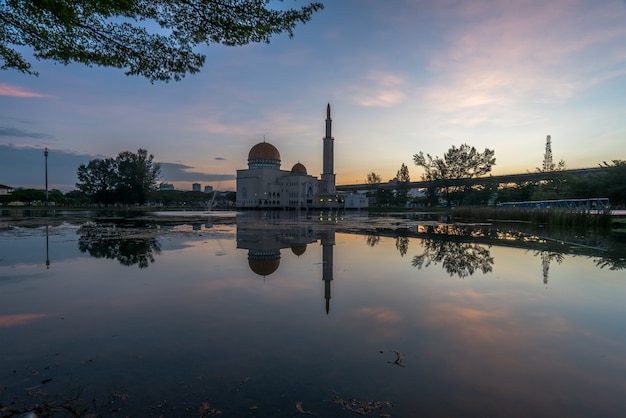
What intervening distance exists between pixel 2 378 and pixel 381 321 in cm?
418

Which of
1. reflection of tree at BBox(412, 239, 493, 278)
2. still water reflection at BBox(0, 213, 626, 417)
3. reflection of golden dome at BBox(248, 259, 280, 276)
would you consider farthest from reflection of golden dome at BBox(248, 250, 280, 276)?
reflection of tree at BBox(412, 239, 493, 278)

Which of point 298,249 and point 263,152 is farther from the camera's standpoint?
point 263,152

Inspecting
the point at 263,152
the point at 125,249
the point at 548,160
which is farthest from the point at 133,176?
the point at 548,160

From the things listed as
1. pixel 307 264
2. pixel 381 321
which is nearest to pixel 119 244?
pixel 307 264

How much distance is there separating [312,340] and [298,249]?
25.5 ft

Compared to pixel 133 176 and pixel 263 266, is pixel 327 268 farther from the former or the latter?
pixel 133 176

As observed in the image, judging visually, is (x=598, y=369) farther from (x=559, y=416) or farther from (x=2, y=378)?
(x=2, y=378)

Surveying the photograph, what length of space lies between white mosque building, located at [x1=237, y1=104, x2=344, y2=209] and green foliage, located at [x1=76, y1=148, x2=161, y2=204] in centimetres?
2727

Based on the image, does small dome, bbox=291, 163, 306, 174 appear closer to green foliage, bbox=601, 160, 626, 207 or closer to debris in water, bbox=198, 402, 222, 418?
green foliage, bbox=601, 160, 626, 207

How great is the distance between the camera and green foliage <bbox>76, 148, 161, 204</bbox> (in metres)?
68.8

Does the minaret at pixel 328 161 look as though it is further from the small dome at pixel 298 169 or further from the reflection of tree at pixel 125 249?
the reflection of tree at pixel 125 249

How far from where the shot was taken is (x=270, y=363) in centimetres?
354

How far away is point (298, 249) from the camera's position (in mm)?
11883

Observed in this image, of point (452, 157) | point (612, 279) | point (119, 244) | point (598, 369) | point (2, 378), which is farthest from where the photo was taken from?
point (452, 157)
